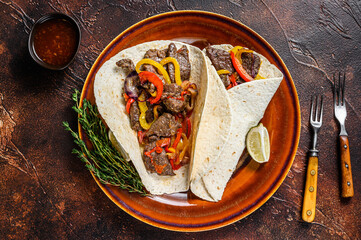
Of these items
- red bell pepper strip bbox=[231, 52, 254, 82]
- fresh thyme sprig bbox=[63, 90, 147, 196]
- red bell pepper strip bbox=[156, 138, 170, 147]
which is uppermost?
red bell pepper strip bbox=[231, 52, 254, 82]

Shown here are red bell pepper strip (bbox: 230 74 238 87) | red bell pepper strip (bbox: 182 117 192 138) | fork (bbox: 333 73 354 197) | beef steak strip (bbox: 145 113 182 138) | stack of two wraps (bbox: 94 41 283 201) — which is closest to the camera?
stack of two wraps (bbox: 94 41 283 201)

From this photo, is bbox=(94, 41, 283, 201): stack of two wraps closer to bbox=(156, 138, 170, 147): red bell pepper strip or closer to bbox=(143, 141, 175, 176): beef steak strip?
bbox=(143, 141, 175, 176): beef steak strip

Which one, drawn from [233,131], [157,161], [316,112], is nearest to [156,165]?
[157,161]

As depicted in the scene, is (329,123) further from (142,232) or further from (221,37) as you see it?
(142,232)

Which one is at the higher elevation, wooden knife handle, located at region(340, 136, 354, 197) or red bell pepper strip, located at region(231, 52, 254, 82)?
red bell pepper strip, located at region(231, 52, 254, 82)

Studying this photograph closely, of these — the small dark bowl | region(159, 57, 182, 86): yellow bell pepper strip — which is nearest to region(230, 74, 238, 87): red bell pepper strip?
region(159, 57, 182, 86): yellow bell pepper strip

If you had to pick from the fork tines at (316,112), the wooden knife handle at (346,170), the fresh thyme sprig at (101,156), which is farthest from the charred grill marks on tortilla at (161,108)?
the wooden knife handle at (346,170)

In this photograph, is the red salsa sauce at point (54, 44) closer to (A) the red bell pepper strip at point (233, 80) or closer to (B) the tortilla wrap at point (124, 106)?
(B) the tortilla wrap at point (124, 106)
